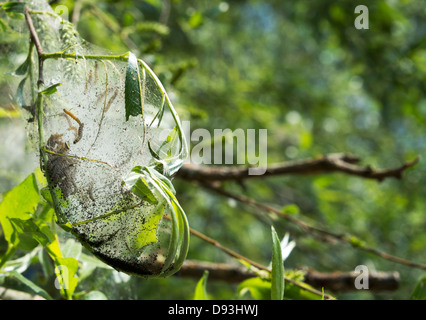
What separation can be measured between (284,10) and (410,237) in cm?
141

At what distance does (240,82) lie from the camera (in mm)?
2244

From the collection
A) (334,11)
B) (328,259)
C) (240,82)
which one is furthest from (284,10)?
(328,259)

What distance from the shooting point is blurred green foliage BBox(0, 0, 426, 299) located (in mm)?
1632

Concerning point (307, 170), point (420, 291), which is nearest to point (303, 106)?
point (307, 170)

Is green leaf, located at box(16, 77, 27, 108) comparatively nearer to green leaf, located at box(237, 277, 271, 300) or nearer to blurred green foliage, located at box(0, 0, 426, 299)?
green leaf, located at box(237, 277, 271, 300)

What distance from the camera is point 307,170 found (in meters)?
1.10

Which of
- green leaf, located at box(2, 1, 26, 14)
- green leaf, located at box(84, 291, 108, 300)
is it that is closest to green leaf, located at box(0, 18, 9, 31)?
green leaf, located at box(2, 1, 26, 14)

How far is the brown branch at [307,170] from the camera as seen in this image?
3.27ft

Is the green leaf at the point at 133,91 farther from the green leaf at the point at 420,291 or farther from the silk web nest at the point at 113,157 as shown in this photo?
the green leaf at the point at 420,291

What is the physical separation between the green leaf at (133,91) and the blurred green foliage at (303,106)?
606 mm

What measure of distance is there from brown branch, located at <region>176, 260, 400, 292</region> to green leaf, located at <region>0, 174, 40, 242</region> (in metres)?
0.39

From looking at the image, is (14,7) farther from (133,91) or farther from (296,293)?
(296,293)

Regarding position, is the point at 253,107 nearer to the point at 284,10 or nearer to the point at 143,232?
the point at 284,10

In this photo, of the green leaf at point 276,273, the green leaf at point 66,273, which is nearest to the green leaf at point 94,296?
the green leaf at point 66,273
